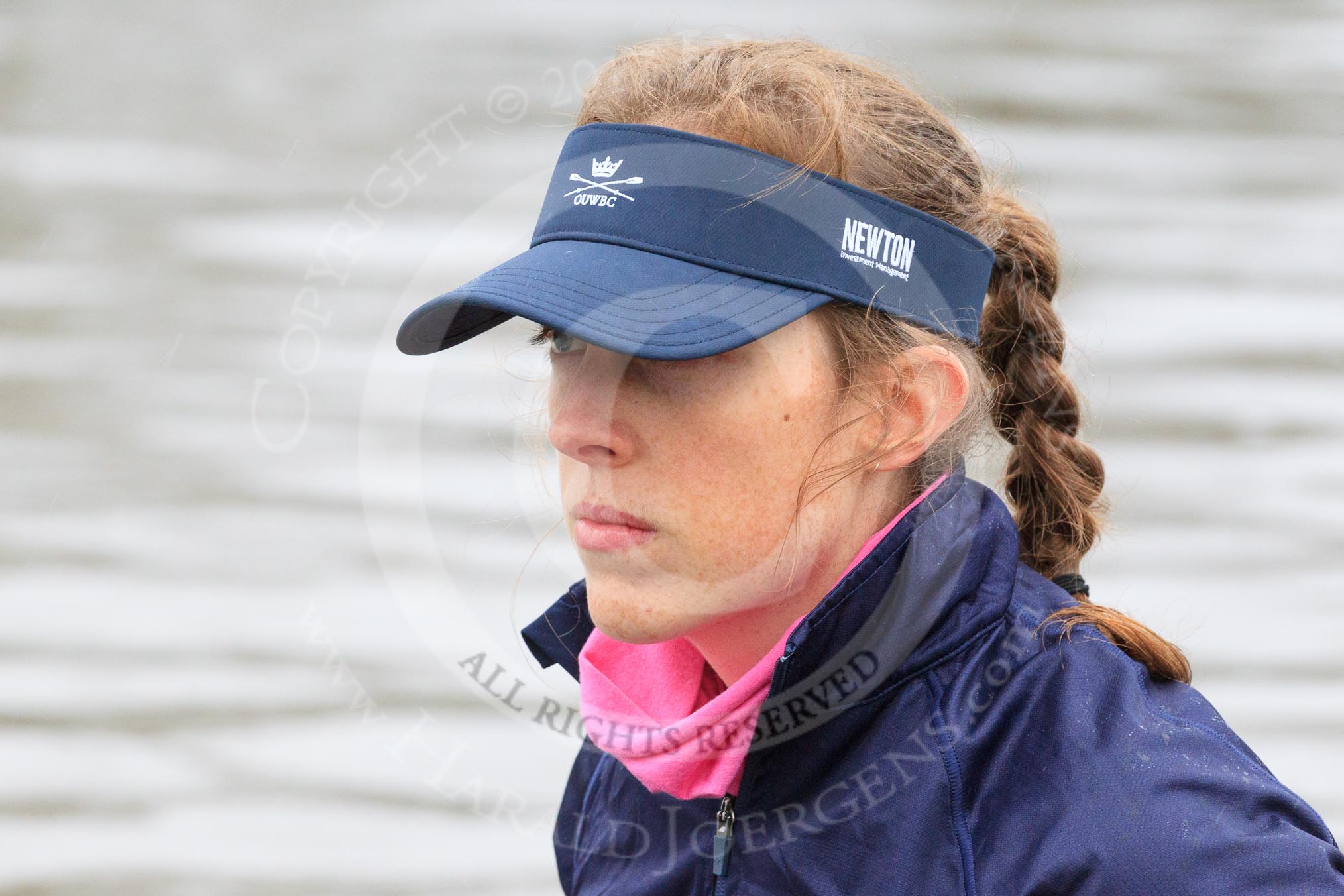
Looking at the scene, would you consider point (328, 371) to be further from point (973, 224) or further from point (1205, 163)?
point (1205, 163)

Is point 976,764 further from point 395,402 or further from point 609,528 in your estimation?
point 395,402

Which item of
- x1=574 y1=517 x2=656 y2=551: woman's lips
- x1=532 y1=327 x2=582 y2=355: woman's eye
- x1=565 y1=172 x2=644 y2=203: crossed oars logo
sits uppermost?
x1=565 y1=172 x2=644 y2=203: crossed oars logo

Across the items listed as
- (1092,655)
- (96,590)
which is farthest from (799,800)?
(96,590)

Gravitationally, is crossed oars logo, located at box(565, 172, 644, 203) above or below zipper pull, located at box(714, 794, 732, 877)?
above

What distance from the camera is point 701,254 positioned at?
1.07 m

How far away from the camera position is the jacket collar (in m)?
1.05

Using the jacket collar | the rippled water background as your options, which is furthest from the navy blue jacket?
the rippled water background

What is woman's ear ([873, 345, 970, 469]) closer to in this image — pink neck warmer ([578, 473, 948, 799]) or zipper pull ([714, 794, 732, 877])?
pink neck warmer ([578, 473, 948, 799])

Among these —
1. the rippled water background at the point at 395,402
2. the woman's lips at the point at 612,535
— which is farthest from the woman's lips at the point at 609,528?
the rippled water background at the point at 395,402

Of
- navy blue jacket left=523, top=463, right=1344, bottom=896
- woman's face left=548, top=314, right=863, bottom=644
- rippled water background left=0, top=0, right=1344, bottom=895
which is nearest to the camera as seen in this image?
navy blue jacket left=523, top=463, right=1344, bottom=896

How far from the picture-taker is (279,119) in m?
2.16

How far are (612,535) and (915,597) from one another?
29 centimetres

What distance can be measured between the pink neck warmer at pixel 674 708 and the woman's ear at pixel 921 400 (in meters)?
0.05

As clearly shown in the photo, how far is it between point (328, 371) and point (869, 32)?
1176 mm
